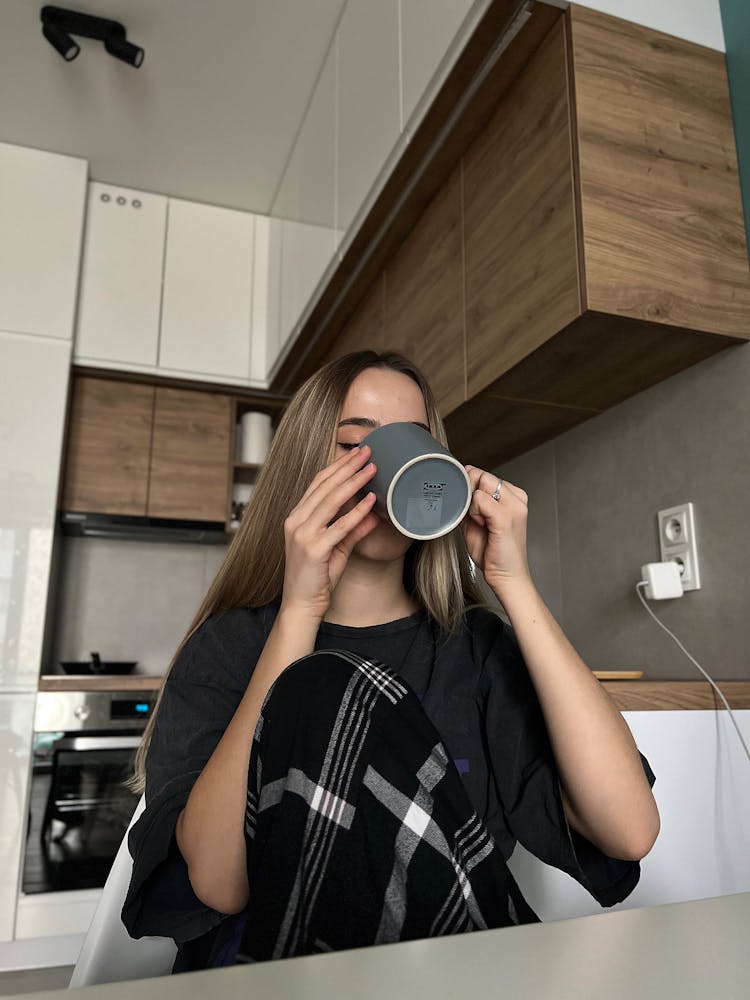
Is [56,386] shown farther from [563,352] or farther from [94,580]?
[563,352]

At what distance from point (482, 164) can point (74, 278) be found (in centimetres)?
164

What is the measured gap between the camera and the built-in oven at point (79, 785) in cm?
226

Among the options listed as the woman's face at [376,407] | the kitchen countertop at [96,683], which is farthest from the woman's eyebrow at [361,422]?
the kitchen countertop at [96,683]

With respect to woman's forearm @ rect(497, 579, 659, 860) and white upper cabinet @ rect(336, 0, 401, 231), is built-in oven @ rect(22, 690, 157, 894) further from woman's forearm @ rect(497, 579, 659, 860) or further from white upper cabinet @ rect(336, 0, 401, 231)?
woman's forearm @ rect(497, 579, 659, 860)

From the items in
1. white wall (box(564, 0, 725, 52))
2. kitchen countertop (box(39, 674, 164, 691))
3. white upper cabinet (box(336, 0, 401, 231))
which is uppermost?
white upper cabinet (box(336, 0, 401, 231))

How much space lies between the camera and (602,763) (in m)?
0.74

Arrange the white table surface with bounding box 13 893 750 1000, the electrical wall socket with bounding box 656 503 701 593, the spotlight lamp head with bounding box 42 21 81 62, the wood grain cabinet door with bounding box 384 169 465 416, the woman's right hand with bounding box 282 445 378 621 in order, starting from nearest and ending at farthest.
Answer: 1. the white table surface with bounding box 13 893 750 1000
2. the woman's right hand with bounding box 282 445 378 621
3. the electrical wall socket with bounding box 656 503 701 593
4. the wood grain cabinet door with bounding box 384 169 465 416
5. the spotlight lamp head with bounding box 42 21 81 62

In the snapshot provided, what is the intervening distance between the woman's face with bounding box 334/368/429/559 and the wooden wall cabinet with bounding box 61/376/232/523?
76.1 inches

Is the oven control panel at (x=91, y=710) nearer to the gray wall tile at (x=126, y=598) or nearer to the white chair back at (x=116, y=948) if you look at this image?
the gray wall tile at (x=126, y=598)

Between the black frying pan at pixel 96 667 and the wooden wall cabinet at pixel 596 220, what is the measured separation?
1.64 m

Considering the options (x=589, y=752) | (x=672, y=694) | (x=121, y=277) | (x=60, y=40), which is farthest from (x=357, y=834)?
(x=121, y=277)

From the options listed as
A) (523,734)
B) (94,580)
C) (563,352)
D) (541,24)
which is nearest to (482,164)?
(541,24)

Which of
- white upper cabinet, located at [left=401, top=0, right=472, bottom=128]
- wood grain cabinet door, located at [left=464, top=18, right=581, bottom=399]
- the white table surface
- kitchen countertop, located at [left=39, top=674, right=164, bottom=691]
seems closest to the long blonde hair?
wood grain cabinet door, located at [left=464, top=18, right=581, bottom=399]

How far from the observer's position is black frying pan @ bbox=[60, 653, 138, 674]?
2594mm
